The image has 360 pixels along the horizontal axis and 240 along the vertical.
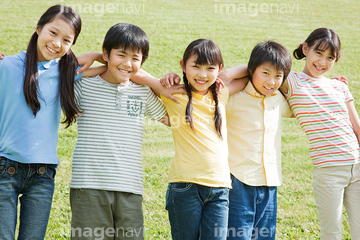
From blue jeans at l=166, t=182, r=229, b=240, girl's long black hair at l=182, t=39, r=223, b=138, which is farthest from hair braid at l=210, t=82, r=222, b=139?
blue jeans at l=166, t=182, r=229, b=240

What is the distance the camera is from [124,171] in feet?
8.61

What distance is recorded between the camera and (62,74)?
2.64 m

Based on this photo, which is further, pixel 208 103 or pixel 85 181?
pixel 208 103

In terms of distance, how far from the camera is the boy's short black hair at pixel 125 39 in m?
2.69

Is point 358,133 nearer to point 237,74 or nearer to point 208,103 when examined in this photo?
point 237,74

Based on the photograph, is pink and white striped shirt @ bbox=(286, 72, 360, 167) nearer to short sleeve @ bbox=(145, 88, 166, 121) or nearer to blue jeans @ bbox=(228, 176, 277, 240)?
blue jeans @ bbox=(228, 176, 277, 240)

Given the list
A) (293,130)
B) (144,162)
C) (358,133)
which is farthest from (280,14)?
(358,133)

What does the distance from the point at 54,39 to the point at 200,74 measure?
91 cm

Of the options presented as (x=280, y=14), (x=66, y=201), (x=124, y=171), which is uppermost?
(x=280, y=14)

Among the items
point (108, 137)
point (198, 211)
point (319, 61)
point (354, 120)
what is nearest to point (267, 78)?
point (319, 61)

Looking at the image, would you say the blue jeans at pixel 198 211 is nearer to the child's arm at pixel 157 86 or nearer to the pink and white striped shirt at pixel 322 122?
the child's arm at pixel 157 86

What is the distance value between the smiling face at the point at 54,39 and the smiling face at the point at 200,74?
76 cm

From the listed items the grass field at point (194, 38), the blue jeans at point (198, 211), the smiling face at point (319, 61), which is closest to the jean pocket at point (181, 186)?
the blue jeans at point (198, 211)

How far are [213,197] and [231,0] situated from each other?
12141mm
